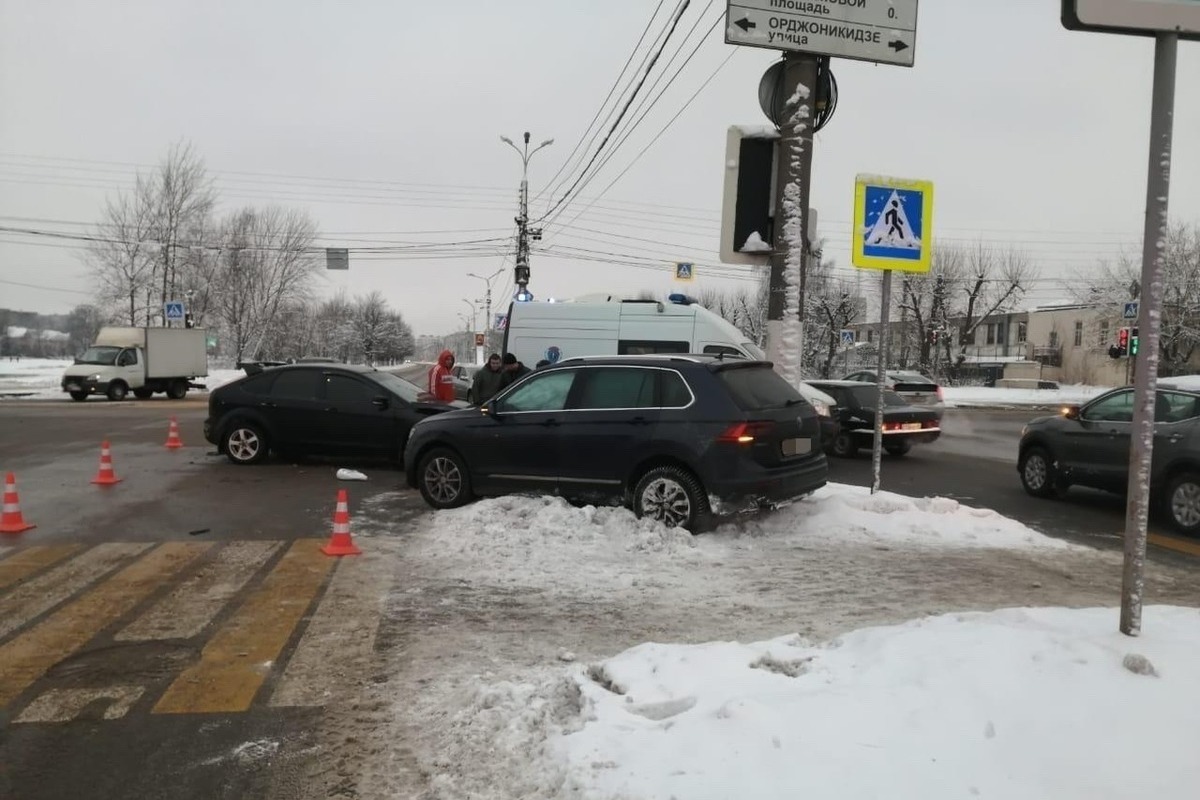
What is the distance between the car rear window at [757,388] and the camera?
754 centimetres

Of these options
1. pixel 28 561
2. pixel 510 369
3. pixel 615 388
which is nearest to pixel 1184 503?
pixel 615 388

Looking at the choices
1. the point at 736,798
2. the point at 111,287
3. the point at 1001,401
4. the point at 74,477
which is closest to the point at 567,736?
the point at 736,798

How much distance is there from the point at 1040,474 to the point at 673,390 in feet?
20.4

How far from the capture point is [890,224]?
26.8 feet

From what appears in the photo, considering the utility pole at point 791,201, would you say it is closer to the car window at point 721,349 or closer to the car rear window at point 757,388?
the car rear window at point 757,388

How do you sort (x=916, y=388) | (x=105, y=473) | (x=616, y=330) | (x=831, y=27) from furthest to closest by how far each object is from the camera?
(x=916, y=388) < (x=616, y=330) < (x=105, y=473) < (x=831, y=27)

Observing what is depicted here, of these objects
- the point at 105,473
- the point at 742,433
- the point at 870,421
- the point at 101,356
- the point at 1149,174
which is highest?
the point at 1149,174

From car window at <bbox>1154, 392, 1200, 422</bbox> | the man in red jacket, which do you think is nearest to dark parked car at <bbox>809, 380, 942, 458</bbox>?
car window at <bbox>1154, 392, 1200, 422</bbox>

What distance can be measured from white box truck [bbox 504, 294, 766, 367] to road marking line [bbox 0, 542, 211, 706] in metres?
8.47

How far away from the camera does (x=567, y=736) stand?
346cm

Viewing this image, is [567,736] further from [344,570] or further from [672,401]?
[672,401]

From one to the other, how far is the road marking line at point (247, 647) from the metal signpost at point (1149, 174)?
14.2 ft

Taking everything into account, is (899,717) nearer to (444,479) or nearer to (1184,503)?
(444,479)

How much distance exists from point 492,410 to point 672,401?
2.08m
